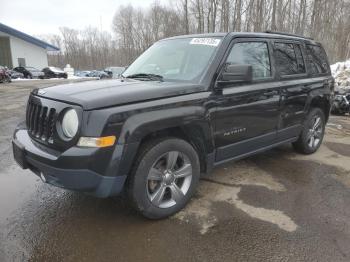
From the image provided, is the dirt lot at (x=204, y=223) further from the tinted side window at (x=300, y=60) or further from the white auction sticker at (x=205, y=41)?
the white auction sticker at (x=205, y=41)

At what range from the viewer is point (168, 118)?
10.0 ft

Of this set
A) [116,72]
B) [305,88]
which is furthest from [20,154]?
[116,72]

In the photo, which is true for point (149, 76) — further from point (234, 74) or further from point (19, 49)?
point (19, 49)

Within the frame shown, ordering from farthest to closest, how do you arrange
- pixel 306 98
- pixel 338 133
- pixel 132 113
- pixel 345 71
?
pixel 345 71, pixel 338 133, pixel 306 98, pixel 132 113

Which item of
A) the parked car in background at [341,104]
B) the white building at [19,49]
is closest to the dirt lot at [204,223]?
the parked car in background at [341,104]

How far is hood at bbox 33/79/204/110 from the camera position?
9.07 ft

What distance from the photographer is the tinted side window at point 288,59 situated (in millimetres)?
4414

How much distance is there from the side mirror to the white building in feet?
127

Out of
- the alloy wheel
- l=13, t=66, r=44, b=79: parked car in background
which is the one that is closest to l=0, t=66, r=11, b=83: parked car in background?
l=13, t=66, r=44, b=79: parked car in background

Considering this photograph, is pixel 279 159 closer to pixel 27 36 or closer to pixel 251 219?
pixel 251 219

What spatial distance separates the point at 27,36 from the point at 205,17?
21.9m

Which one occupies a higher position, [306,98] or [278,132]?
[306,98]

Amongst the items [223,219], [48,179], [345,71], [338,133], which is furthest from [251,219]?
[345,71]

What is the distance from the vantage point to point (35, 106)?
326 centimetres
